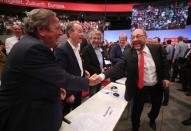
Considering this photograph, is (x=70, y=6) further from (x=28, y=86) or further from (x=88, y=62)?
(x=28, y=86)

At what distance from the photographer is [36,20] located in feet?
3.96

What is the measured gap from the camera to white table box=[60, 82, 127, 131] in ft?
5.21

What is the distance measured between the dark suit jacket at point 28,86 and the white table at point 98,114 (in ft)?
1.31

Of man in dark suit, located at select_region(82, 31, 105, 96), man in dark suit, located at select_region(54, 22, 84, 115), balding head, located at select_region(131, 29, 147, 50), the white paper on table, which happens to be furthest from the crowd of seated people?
the white paper on table

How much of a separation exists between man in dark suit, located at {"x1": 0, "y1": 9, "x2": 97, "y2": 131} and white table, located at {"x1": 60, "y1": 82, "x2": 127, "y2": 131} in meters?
0.40

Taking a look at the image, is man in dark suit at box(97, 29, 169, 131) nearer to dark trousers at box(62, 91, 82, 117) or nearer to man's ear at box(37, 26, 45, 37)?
dark trousers at box(62, 91, 82, 117)

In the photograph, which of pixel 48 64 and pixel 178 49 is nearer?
pixel 48 64

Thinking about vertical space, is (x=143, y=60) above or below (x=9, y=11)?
below

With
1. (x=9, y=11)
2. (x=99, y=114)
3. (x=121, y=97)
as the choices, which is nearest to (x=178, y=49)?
(x=121, y=97)

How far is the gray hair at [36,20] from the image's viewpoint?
1208mm

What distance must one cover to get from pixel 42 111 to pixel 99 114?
75 centimetres

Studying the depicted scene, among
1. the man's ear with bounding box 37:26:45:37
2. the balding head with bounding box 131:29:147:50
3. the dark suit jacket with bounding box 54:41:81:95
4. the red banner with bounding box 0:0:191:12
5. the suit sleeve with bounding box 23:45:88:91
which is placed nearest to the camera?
the suit sleeve with bounding box 23:45:88:91

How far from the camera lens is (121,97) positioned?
237cm

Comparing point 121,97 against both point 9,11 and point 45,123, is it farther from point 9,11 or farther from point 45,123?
point 9,11
